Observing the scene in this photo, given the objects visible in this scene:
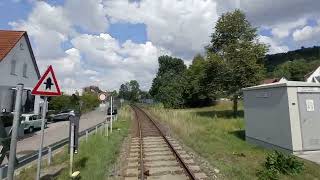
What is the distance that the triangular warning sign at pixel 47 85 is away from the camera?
28.5ft

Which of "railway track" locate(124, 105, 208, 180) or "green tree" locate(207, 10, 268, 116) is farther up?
"green tree" locate(207, 10, 268, 116)

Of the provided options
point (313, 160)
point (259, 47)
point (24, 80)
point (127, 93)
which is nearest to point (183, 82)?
point (259, 47)

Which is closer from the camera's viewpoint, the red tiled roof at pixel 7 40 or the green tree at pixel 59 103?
the red tiled roof at pixel 7 40

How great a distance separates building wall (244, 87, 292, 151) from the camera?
44.5 feet

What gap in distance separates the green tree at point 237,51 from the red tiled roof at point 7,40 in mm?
20331

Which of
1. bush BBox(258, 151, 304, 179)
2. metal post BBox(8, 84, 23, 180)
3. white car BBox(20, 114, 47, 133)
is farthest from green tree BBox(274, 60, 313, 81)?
metal post BBox(8, 84, 23, 180)

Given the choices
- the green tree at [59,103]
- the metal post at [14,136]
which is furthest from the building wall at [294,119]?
the green tree at [59,103]

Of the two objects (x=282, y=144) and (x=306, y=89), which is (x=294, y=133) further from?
(x=306, y=89)

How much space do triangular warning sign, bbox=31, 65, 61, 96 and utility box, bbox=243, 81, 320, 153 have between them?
8269 mm

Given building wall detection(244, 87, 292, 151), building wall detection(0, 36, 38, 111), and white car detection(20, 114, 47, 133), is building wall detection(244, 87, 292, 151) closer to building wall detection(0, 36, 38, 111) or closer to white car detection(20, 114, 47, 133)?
white car detection(20, 114, 47, 133)

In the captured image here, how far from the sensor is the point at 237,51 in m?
39.3

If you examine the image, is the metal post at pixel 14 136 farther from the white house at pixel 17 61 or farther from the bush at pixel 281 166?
the white house at pixel 17 61

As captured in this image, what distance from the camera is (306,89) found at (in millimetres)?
13648

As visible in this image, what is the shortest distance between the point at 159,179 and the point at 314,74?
78587 millimetres
